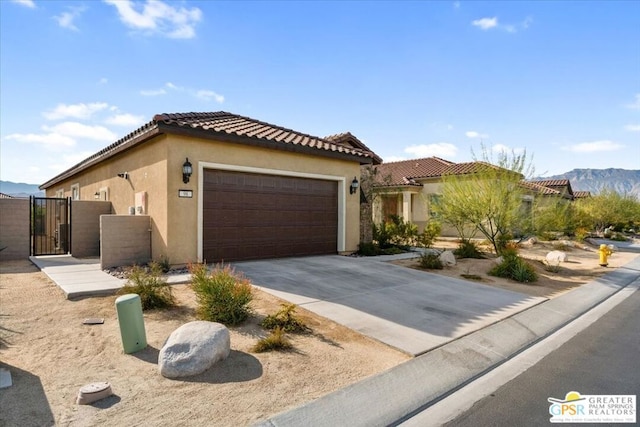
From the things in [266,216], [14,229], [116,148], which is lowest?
[14,229]

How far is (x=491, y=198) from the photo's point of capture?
13.7 m

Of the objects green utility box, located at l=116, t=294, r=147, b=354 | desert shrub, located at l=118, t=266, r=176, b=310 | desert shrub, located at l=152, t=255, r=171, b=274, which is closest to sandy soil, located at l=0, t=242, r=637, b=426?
green utility box, located at l=116, t=294, r=147, b=354

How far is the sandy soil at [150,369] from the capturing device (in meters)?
3.39

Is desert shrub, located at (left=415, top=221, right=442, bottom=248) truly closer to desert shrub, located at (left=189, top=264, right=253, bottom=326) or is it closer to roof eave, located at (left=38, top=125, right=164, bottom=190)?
desert shrub, located at (left=189, top=264, right=253, bottom=326)

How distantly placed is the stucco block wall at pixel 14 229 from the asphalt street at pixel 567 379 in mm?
15042

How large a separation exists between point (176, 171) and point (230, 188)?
172 centimetres

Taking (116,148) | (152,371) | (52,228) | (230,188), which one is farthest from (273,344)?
(52,228)

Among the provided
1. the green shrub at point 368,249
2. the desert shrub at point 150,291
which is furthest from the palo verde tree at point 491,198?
the desert shrub at point 150,291

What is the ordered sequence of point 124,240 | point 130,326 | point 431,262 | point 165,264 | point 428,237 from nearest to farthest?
point 130,326 → point 165,264 → point 124,240 → point 431,262 → point 428,237

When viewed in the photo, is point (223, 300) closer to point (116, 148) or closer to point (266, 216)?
point (266, 216)

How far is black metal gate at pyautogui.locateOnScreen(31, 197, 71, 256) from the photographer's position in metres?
13.7

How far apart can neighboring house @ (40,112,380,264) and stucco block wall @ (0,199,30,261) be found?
107 inches

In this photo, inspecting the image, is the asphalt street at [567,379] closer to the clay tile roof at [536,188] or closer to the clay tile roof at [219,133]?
the clay tile roof at [536,188]

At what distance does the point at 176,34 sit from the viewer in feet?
35.8
